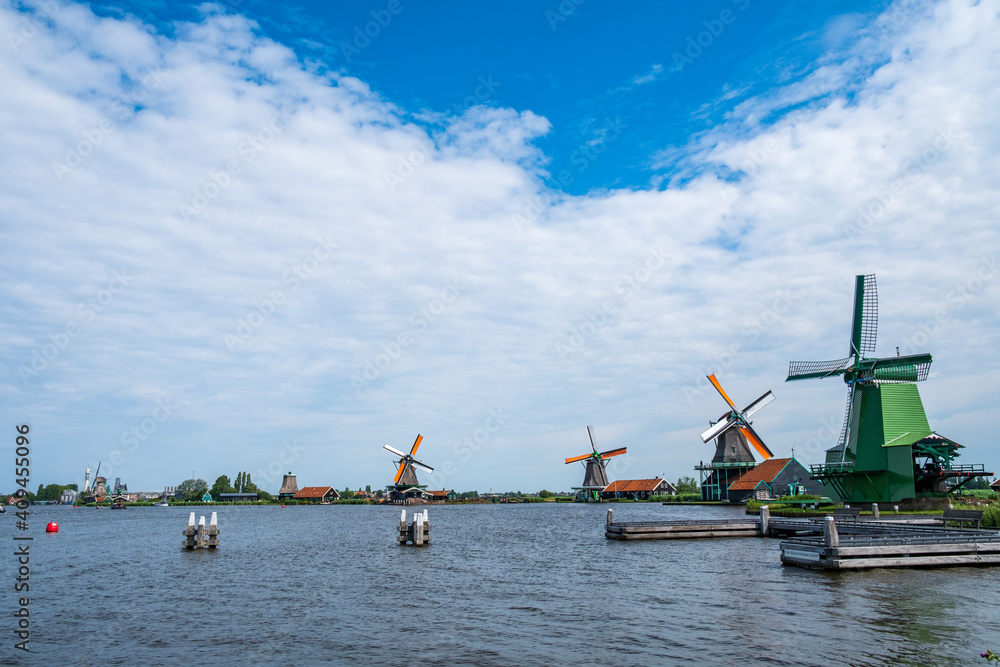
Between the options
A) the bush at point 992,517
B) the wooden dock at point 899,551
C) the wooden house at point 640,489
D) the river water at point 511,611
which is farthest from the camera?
the wooden house at point 640,489

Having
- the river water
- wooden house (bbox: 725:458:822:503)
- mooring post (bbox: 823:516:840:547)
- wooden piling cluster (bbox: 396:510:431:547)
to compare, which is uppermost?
wooden house (bbox: 725:458:822:503)

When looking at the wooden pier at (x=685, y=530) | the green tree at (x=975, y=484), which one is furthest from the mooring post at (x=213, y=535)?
the green tree at (x=975, y=484)

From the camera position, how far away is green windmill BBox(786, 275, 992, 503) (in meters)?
49.6

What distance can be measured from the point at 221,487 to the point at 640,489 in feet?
406

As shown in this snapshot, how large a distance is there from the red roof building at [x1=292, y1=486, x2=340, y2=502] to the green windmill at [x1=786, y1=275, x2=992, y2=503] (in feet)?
437

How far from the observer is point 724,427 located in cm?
9719

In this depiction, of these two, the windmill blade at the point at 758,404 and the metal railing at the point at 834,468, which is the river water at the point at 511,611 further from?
the windmill blade at the point at 758,404

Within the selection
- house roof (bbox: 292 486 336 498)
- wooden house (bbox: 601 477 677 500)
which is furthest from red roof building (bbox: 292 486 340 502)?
wooden house (bbox: 601 477 677 500)

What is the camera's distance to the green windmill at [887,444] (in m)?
49.6

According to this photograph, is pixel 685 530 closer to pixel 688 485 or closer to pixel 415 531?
pixel 415 531

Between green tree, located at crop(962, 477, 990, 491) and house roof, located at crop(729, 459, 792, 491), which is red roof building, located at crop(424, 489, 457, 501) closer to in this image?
house roof, located at crop(729, 459, 792, 491)

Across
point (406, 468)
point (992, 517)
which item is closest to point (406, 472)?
point (406, 468)

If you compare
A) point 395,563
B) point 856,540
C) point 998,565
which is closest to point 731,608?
point 856,540

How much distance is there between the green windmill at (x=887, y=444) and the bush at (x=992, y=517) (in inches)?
651
